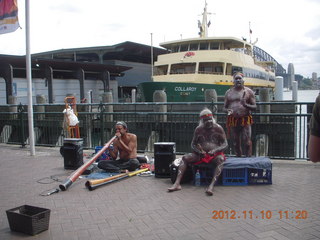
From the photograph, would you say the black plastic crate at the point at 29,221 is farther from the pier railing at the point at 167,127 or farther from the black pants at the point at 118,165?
the pier railing at the point at 167,127

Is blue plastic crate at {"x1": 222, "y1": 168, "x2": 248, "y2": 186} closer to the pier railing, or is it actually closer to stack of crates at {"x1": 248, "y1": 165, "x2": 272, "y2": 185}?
stack of crates at {"x1": 248, "y1": 165, "x2": 272, "y2": 185}

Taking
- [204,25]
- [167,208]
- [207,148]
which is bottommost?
[167,208]

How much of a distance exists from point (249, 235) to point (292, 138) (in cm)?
608

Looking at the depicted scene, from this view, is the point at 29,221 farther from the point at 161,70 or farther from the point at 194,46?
the point at 161,70

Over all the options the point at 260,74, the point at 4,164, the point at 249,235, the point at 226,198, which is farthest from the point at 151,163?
the point at 260,74

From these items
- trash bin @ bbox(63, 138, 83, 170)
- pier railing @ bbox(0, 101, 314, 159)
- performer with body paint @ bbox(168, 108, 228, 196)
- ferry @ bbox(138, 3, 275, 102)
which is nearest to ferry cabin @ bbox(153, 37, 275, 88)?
ferry @ bbox(138, 3, 275, 102)

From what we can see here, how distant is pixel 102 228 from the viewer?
4383mm

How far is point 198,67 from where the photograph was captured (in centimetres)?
2558

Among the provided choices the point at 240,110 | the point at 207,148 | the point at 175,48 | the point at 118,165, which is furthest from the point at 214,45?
the point at 207,148

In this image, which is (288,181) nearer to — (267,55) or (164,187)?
(164,187)

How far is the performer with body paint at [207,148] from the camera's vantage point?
6098mm

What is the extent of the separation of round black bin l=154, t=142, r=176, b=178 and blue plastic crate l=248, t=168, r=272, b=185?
156 centimetres

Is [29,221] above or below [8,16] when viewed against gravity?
below
